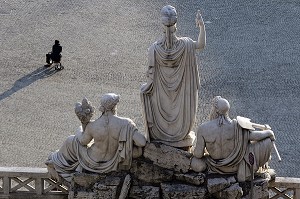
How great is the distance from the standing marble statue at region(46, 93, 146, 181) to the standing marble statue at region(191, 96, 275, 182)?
1.26m

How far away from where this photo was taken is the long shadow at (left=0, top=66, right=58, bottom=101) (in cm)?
3450

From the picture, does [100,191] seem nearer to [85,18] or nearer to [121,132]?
[121,132]

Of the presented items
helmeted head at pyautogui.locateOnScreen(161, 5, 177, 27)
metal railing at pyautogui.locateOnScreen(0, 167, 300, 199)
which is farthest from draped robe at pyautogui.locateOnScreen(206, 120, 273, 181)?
helmeted head at pyautogui.locateOnScreen(161, 5, 177, 27)

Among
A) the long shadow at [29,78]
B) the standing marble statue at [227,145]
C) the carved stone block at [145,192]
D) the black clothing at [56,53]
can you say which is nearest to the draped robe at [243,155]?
the standing marble statue at [227,145]

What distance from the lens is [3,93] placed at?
34.4 metres

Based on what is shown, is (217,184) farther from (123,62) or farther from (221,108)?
(123,62)

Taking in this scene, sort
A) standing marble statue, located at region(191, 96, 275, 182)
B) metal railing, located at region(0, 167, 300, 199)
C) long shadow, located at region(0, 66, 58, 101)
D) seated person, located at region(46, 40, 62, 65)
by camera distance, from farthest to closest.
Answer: seated person, located at region(46, 40, 62, 65), long shadow, located at region(0, 66, 58, 101), metal railing, located at region(0, 167, 300, 199), standing marble statue, located at region(191, 96, 275, 182)

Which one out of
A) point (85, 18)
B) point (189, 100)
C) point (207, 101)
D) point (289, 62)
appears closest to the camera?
point (189, 100)

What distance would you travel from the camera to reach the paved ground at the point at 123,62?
3188cm

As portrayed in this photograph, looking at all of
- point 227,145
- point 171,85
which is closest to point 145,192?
point 227,145

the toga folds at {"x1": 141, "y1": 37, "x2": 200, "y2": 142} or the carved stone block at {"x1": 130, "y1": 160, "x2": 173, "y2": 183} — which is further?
the carved stone block at {"x1": 130, "y1": 160, "x2": 173, "y2": 183}

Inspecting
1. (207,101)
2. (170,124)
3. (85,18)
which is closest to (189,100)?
(170,124)

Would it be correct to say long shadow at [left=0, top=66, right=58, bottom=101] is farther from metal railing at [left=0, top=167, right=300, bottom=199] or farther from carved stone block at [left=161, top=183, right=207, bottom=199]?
carved stone block at [left=161, top=183, right=207, bottom=199]

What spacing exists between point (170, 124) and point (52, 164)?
2.70 m
